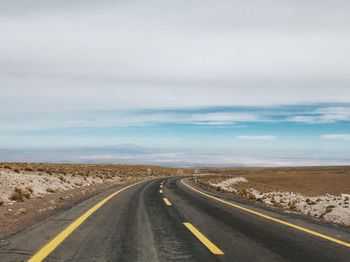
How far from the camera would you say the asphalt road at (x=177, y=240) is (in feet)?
22.7

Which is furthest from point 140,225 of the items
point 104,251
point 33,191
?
point 33,191

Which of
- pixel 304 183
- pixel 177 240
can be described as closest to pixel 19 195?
pixel 177 240

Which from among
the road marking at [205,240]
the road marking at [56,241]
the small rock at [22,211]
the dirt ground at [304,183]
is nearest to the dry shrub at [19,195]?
the small rock at [22,211]

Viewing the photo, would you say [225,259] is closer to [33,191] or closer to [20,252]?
[20,252]

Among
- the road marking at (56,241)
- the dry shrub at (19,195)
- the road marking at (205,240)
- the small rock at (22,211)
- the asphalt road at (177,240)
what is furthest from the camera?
the dry shrub at (19,195)

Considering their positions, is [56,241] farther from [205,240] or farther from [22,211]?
[22,211]

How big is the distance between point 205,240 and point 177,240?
0.63 meters

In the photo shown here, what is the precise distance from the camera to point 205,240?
846 cm

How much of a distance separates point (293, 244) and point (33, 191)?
1705 centimetres

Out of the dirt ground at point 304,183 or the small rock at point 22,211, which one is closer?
the small rock at point 22,211

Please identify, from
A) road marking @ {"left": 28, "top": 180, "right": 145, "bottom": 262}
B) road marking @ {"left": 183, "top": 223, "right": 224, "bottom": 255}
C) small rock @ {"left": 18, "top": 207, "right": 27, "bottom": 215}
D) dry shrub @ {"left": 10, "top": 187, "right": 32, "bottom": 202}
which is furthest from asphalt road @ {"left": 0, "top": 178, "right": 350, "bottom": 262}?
dry shrub @ {"left": 10, "top": 187, "right": 32, "bottom": 202}

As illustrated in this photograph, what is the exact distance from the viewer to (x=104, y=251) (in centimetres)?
725

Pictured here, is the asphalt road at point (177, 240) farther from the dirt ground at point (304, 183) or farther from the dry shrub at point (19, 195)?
the dirt ground at point (304, 183)

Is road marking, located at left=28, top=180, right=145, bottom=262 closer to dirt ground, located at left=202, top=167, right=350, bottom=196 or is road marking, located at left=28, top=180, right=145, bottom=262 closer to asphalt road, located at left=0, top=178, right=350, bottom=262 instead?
asphalt road, located at left=0, top=178, right=350, bottom=262
